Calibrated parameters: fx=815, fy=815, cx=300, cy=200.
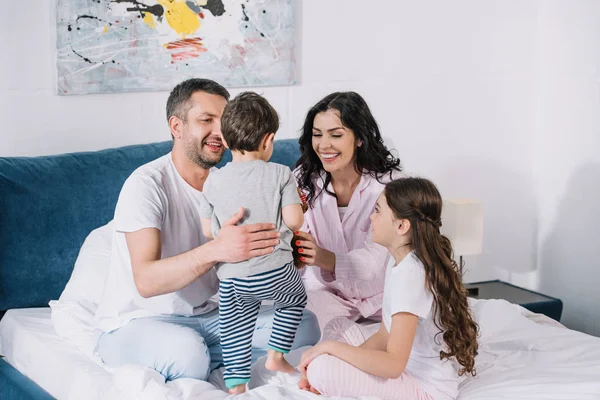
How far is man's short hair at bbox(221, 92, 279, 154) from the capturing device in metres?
2.24

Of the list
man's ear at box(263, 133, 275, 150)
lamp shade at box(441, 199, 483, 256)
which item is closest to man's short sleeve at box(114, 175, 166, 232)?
man's ear at box(263, 133, 275, 150)

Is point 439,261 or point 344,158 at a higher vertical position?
point 344,158

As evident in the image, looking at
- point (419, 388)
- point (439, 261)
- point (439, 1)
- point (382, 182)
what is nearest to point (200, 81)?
point (382, 182)

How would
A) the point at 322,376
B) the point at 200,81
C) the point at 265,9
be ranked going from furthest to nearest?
1. the point at 265,9
2. the point at 200,81
3. the point at 322,376

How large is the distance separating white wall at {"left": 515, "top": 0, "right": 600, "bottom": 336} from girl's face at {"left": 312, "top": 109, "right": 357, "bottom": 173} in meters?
1.58

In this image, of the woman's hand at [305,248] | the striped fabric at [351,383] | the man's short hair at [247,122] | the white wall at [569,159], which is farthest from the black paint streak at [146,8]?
the white wall at [569,159]

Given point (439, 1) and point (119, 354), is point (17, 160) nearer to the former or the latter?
point (119, 354)

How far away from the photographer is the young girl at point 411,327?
2.13 metres

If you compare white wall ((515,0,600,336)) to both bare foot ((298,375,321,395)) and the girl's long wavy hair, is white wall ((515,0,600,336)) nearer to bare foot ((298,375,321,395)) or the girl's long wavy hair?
the girl's long wavy hair

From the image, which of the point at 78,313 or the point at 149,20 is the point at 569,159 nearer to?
the point at 149,20

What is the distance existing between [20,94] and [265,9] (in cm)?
110

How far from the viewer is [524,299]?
12.1 feet

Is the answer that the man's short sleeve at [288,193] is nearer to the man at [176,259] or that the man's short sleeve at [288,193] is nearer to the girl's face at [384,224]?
the man at [176,259]

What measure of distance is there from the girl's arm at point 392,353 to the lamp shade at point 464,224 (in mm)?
1650
